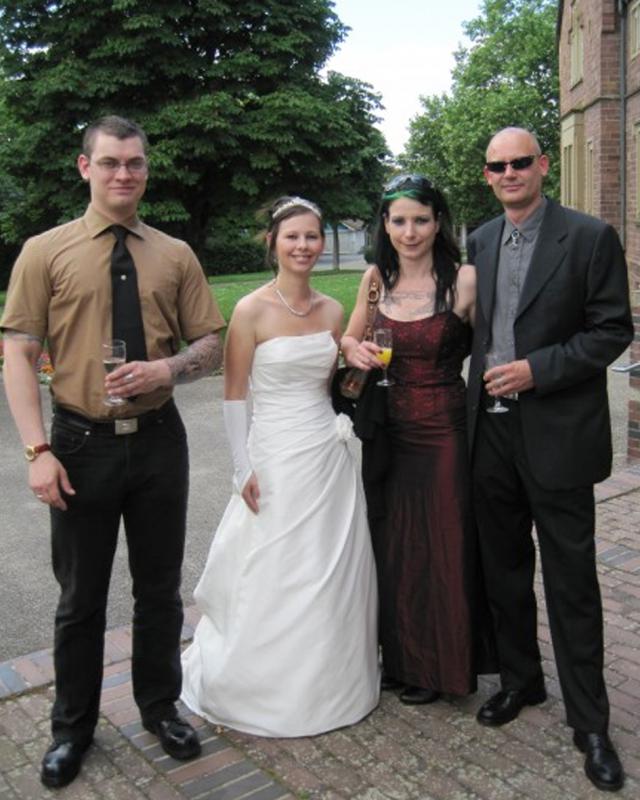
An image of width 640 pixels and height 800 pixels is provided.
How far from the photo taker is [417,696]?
3.97m

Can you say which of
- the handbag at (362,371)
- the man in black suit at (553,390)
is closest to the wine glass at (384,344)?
the handbag at (362,371)

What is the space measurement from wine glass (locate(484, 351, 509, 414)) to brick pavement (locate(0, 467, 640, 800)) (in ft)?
4.41

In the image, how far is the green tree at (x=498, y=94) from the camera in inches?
1752

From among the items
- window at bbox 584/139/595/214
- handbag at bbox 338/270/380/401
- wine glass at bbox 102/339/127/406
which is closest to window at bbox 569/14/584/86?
window at bbox 584/139/595/214

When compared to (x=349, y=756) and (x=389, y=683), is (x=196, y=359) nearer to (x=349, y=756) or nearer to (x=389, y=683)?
(x=349, y=756)

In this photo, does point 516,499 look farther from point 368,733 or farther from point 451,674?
point 368,733

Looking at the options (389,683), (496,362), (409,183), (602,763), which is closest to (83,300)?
(409,183)

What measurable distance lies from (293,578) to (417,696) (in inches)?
31.8

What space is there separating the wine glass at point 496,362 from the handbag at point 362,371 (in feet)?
1.87

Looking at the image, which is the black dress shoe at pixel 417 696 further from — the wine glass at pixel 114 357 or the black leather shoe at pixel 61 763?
the wine glass at pixel 114 357

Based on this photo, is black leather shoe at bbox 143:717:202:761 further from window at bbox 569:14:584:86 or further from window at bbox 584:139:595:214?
window at bbox 569:14:584:86

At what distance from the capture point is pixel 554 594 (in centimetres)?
349

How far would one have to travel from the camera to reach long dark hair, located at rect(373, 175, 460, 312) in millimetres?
3709

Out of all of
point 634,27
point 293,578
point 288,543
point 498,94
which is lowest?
point 293,578
